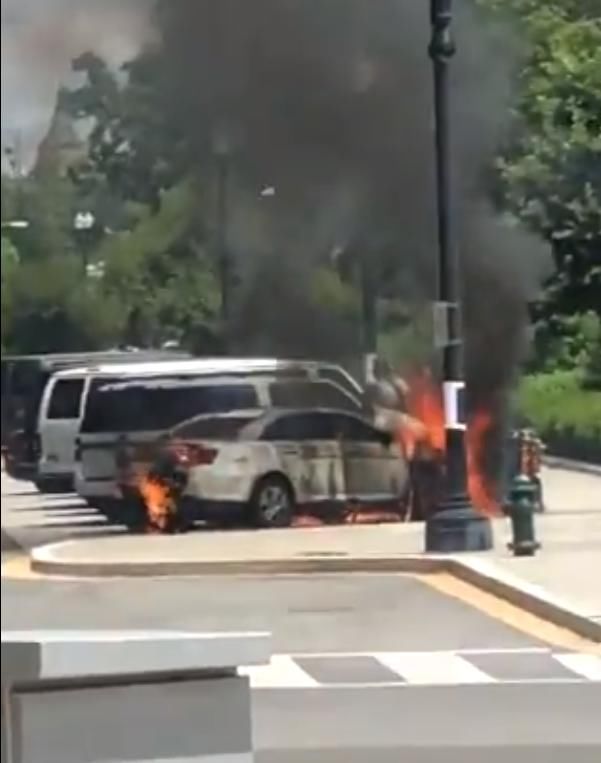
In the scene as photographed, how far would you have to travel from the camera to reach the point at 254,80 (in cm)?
325

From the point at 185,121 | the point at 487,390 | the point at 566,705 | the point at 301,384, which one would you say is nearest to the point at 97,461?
the point at 301,384

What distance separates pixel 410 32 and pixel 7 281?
0.96 m

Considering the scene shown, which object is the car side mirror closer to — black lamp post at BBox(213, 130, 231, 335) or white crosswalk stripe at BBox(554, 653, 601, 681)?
black lamp post at BBox(213, 130, 231, 335)

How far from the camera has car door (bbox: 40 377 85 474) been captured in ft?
9.67

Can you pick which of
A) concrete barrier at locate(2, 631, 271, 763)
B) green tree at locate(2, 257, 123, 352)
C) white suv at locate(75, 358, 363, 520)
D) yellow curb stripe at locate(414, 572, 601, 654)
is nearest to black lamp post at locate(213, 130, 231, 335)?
white suv at locate(75, 358, 363, 520)

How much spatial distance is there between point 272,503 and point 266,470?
0.41ft

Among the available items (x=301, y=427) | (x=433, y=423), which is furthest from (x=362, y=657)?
(x=301, y=427)

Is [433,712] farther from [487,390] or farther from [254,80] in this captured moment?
[254,80]

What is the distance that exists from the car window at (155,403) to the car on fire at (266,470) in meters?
0.03

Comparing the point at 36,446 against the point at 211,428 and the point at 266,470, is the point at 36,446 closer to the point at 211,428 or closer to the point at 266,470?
the point at 211,428

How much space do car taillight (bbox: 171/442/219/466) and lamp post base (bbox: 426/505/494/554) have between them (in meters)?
0.47

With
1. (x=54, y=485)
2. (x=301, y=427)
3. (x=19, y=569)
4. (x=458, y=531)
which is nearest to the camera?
(x=19, y=569)

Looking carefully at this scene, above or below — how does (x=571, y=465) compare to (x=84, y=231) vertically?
below

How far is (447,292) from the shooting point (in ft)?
11.2
